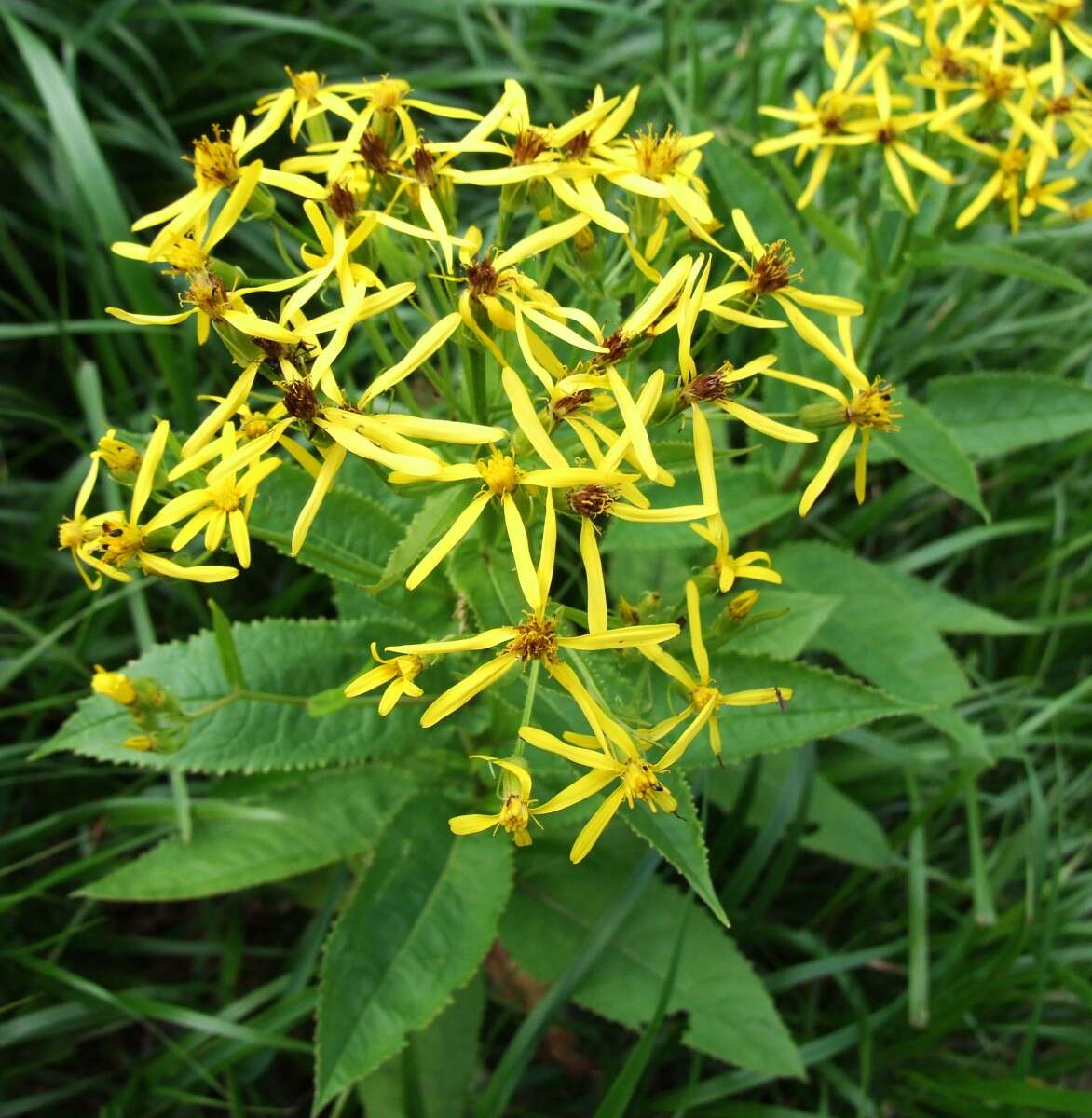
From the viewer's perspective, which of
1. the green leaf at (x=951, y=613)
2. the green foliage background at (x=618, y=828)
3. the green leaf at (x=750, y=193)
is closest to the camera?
the green foliage background at (x=618, y=828)

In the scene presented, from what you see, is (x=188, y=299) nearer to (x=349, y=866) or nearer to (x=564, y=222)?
(x=564, y=222)

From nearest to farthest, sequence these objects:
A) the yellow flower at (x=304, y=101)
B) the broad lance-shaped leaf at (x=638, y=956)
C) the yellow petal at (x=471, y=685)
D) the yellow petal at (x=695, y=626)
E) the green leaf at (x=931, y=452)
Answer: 1. the yellow petal at (x=471, y=685)
2. the yellow petal at (x=695, y=626)
3. the yellow flower at (x=304, y=101)
4. the broad lance-shaped leaf at (x=638, y=956)
5. the green leaf at (x=931, y=452)

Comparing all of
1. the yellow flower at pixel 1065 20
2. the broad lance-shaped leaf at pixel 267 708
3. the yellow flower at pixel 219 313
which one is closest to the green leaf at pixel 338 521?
the broad lance-shaped leaf at pixel 267 708

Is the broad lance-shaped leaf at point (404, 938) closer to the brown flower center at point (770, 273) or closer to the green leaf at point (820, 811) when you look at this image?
the green leaf at point (820, 811)

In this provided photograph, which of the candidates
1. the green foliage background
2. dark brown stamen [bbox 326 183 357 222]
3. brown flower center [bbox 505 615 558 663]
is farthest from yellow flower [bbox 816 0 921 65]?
brown flower center [bbox 505 615 558 663]

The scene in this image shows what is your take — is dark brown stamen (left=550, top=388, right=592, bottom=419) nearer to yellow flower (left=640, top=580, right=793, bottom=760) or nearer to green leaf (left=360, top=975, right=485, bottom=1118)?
yellow flower (left=640, top=580, right=793, bottom=760)

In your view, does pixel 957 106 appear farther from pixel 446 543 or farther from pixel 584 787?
pixel 584 787
